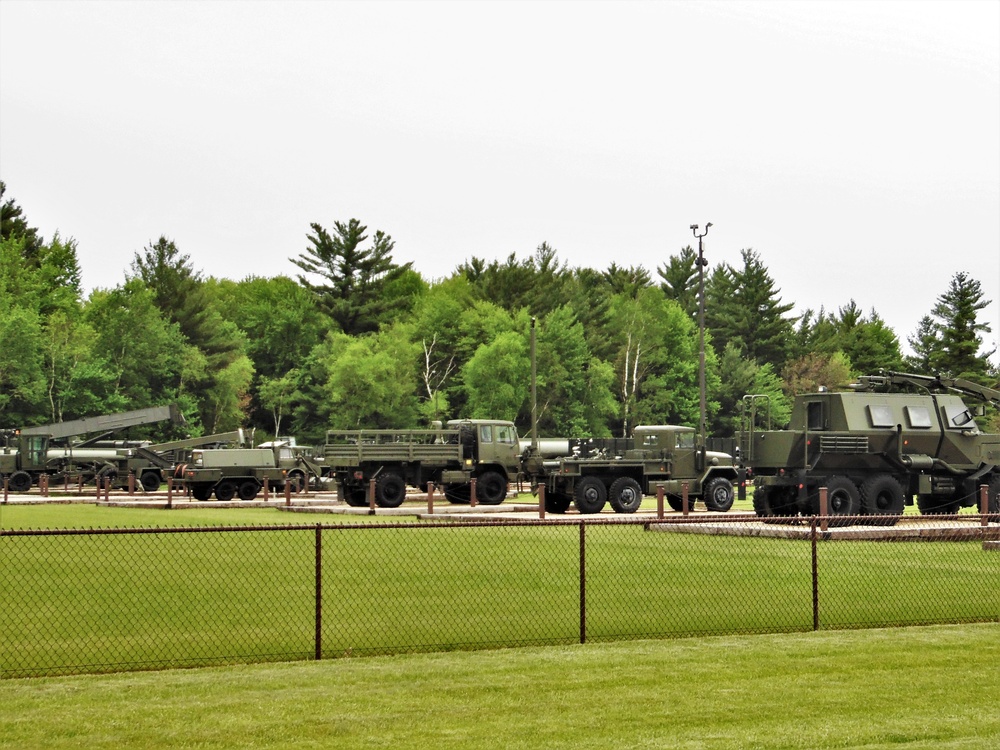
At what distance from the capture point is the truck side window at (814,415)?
101 feet

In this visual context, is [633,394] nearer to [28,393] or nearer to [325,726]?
[28,393]

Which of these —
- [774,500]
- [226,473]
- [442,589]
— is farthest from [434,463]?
[442,589]

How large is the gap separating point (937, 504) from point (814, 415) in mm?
3901

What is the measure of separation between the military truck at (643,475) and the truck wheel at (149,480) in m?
20.8

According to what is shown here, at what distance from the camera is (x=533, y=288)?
99.2 meters

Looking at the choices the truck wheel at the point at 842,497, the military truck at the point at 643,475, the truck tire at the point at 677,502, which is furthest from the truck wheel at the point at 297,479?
the truck wheel at the point at 842,497

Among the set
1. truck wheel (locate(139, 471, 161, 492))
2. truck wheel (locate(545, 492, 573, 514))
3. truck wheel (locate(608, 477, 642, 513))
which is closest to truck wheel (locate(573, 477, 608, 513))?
truck wheel (locate(608, 477, 642, 513))

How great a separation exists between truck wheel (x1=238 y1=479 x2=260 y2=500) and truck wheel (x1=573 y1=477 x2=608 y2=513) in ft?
47.8

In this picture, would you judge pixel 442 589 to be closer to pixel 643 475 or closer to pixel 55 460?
pixel 643 475

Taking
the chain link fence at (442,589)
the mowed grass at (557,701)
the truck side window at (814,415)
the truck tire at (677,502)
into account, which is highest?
the truck side window at (814,415)

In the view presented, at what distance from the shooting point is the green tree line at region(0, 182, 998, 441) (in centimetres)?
8081

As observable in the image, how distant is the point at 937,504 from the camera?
3238 cm

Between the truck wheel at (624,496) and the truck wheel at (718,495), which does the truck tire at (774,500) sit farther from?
the truck wheel at (718,495)

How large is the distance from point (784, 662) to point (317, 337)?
87.4 metres
